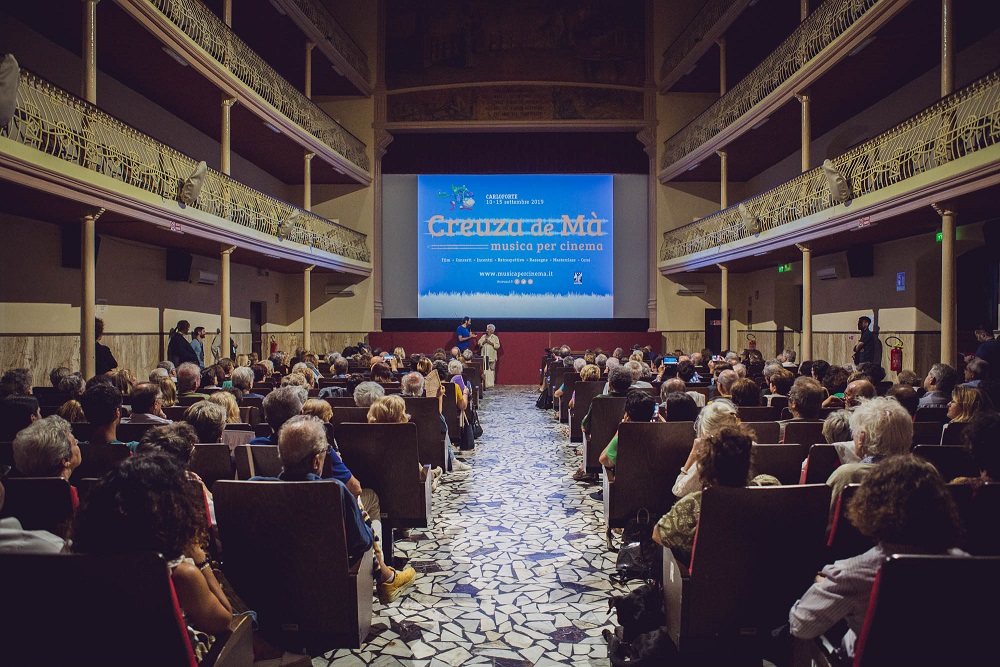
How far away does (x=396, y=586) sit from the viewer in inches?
149

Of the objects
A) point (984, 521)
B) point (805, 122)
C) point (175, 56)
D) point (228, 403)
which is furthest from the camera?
point (805, 122)

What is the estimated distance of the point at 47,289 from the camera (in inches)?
370

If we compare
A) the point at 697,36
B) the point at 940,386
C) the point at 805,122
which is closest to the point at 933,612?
the point at 940,386

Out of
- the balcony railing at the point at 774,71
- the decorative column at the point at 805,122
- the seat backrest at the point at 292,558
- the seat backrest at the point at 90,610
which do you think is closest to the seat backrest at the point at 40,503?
the seat backrest at the point at 292,558

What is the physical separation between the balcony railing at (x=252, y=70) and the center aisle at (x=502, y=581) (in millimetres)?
8363

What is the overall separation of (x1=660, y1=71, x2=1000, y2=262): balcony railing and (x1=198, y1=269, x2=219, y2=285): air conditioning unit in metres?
11.1

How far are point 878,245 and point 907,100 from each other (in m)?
2.54

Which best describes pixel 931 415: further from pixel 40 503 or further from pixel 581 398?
pixel 40 503

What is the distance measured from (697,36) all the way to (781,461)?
15.2 metres

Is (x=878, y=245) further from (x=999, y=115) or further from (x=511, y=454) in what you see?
(x=511, y=454)

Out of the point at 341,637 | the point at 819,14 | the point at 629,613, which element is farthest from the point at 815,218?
the point at 341,637

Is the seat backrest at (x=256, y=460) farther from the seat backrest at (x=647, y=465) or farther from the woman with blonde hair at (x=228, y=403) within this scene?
the seat backrest at (x=647, y=465)

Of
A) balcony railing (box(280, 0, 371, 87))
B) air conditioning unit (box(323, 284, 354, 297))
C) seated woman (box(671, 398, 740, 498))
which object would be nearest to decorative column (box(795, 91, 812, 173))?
seated woman (box(671, 398, 740, 498))

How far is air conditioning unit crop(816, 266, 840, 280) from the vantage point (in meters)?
13.5
